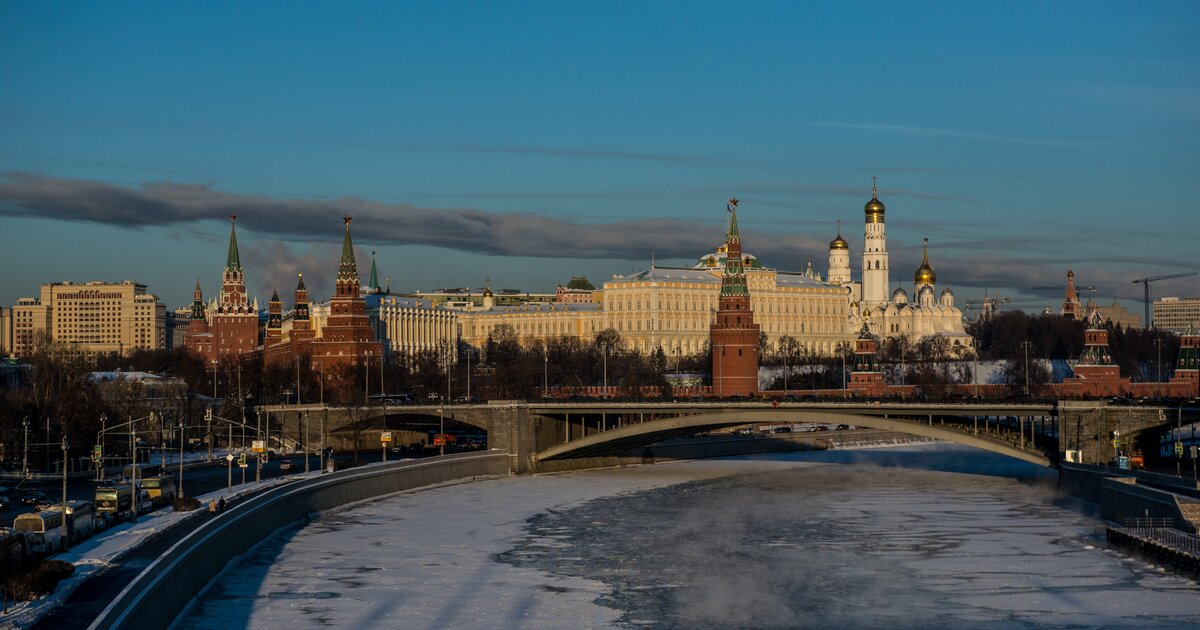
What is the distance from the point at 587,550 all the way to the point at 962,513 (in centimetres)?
1874

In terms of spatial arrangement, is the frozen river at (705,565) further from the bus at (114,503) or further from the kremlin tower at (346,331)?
the kremlin tower at (346,331)

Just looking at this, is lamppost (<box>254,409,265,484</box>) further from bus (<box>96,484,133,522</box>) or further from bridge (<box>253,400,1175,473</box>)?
bus (<box>96,484,133,522</box>)

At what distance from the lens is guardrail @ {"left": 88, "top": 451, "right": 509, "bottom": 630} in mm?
41531

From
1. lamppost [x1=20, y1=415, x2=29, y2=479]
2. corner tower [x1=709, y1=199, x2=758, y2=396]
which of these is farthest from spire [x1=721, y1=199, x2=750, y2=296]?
lamppost [x1=20, y1=415, x2=29, y2=479]

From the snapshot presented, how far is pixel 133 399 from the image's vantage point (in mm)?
124875

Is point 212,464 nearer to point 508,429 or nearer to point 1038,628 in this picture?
point 508,429

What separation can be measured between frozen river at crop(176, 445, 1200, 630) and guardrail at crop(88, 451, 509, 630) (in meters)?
0.88

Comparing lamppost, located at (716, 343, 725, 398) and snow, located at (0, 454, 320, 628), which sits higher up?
lamppost, located at (716, 343, 725, 398)

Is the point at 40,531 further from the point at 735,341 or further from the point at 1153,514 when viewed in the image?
the point at 735,341

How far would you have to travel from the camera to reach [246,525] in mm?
60219

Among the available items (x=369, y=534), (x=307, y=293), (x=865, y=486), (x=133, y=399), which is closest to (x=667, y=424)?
(x=865, y=486)

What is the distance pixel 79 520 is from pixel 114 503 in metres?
7.08

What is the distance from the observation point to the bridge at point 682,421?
8469cm

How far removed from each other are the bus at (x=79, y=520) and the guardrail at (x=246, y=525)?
13.6ft
